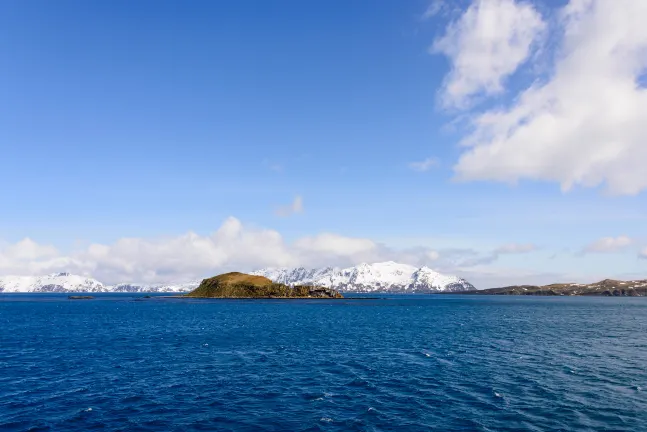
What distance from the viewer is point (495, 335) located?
91.6 m

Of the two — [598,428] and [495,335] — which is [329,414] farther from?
[495,335]

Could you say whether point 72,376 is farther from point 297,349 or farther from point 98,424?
point 297,349

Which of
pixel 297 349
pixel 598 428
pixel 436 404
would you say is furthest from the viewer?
pixel 297 349

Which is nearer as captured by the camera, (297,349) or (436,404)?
(436,404)

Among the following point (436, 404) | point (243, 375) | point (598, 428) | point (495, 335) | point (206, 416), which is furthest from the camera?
point (495, 335)

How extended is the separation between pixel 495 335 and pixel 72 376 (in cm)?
8233

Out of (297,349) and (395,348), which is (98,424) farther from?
(395,348)

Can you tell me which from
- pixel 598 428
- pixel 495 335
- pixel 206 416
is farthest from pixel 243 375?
pixel 495 335

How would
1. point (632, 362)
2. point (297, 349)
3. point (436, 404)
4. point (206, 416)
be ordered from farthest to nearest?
1. point (297, 349)
2. point (632, 362)
3. point (436, 404)
4. point (206, 416)

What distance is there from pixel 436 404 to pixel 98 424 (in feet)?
101

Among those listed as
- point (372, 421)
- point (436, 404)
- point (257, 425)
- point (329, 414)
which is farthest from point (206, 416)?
point (436, 404)

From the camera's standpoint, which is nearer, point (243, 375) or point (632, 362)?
point (243, 375)

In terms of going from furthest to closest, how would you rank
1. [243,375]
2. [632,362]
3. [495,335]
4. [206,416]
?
[495,335] < [632,362] < [243,375] < [206,416]

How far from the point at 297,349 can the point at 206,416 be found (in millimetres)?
36482
